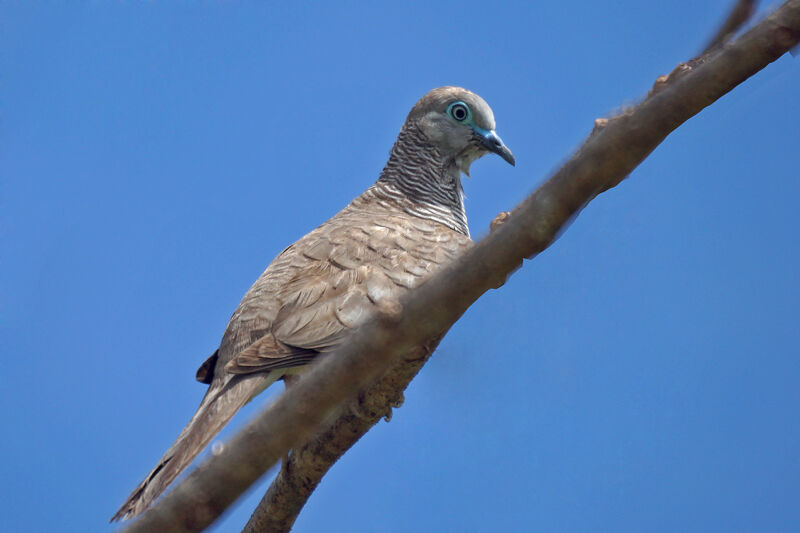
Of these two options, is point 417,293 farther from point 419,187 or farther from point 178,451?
point 419,187

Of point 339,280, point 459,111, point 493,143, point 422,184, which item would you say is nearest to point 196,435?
point 339,280

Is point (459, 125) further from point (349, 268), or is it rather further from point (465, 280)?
point (465, 280)

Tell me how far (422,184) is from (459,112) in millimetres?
486

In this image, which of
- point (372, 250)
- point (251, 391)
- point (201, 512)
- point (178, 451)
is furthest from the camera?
point (372, 250)

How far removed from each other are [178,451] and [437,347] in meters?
0.94

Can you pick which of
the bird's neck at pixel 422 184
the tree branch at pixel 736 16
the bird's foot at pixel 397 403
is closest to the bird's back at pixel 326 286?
the bird's foot at pixel 397 403

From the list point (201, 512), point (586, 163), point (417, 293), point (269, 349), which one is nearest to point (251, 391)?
point (269, 349)

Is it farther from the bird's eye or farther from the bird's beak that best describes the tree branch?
the bird's eye

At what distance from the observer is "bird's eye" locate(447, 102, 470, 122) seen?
185 inches

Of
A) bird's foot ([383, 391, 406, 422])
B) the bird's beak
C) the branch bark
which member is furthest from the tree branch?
the bird's beak

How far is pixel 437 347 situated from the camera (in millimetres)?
2848

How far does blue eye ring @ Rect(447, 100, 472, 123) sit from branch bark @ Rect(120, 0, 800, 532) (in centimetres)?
284

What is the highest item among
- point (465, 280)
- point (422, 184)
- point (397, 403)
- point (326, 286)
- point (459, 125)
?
point (459, 125)

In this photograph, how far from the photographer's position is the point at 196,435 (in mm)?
2789
